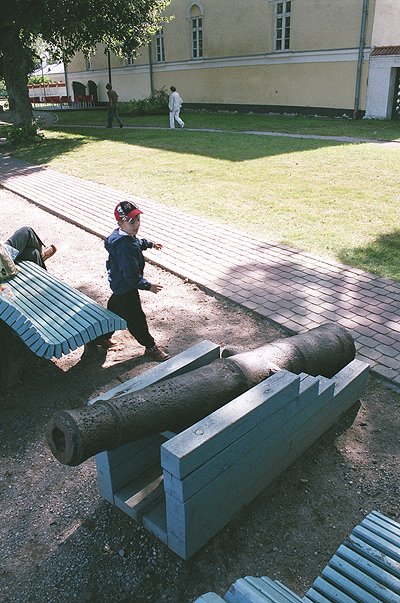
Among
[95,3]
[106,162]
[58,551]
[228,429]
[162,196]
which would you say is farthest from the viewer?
[95,3]

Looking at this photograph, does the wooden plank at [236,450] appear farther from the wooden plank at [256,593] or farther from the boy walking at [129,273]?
the boy walking at [129,273]

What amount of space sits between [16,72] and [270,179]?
38.4 feet

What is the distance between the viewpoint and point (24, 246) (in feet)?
18.5

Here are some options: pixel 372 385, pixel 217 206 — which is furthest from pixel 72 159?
pixel 372 385

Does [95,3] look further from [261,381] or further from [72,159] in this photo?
[261,381]

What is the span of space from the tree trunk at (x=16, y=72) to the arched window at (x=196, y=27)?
15.4 metres

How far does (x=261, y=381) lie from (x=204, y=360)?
491 mm

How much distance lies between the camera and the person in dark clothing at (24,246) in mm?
5426

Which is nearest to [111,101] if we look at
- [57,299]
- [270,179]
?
[270,179]

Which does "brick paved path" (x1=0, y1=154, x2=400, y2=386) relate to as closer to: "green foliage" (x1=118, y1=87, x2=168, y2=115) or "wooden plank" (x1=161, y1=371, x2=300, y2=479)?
"wooden plank" (x1=161, y1=371, x2=300, y2=479)

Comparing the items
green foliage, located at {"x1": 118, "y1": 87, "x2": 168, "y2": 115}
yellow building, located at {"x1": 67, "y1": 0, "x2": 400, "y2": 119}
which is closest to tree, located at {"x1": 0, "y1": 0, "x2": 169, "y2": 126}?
yellow building, located at {"x1": 67, "y1": 0, "x2": 400, "y2": 119}

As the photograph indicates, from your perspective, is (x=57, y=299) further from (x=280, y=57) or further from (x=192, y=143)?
(x=280, y=57)

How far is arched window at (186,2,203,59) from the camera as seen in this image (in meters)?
30.5

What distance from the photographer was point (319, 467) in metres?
3.40
